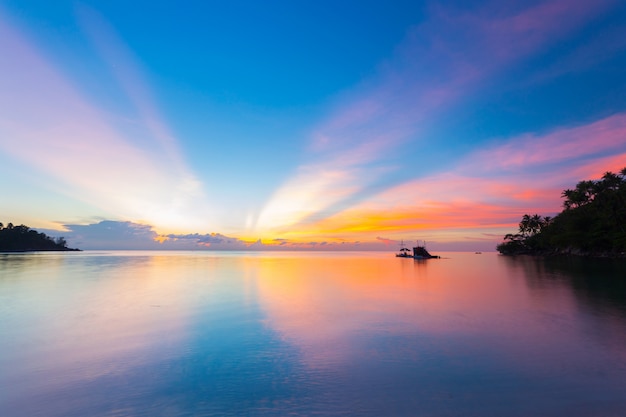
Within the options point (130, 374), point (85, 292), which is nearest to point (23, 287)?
point (85, 292)

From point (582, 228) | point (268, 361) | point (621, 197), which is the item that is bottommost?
point (268, 361)

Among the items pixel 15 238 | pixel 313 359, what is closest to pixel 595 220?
pixel 313 359

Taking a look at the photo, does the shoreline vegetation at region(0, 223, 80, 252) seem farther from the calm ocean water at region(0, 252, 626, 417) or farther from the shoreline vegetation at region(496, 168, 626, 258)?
the shoreline vegetation at region(496, 168, 626, 258)

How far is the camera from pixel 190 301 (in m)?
26.7

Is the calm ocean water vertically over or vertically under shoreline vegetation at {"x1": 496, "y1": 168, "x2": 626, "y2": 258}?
under

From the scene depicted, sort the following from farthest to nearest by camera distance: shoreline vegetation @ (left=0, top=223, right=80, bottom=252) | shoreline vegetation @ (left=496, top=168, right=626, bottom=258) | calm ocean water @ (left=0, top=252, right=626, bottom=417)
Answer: shoreline vegetation @ (left=0, top=223, right=80, bottom=252), shoreline vegetation @ (left=496, top=168, right=626, bottom=258), calm ocean water @ (left=0, top=252, right=626, bottom=417)

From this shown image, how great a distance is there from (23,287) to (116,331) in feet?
86.1

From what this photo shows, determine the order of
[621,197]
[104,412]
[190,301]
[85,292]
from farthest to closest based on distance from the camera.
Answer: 1. [621,197]
2. [85,292]
3. [190,301]
4. [104,412]

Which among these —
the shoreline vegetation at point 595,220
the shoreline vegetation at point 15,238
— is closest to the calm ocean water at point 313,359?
the shoreline vegetation at point 595,220

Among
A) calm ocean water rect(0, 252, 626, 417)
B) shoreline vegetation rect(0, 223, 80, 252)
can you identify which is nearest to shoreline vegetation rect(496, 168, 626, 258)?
calm ocean water rect(0, 252, 626, 417)

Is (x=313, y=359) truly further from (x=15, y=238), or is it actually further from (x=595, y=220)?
(x=15, y=238)

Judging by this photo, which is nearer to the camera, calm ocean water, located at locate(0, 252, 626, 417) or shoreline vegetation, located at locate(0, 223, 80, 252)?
calm ocean water, located at locate(0, 252, 626, 417)

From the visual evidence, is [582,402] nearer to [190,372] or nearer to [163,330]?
[190,372]

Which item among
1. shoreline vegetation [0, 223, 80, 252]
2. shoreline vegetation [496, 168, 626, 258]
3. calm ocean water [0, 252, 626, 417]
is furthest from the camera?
shoreline vegetation [0, 223, 80, 252]
